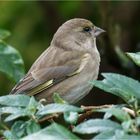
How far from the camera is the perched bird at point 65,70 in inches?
165

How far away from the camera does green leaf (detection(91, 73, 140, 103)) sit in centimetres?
188

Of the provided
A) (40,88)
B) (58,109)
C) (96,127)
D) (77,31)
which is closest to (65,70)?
(40,88)

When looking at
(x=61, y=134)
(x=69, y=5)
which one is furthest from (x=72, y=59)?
(x=61, y=134)

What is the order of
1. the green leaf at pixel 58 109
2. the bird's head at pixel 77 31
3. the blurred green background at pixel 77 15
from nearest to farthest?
the green leaf at pixel 58 109 < the bird's head at pixel 77 31 < the blurred green background at pixel 77 15

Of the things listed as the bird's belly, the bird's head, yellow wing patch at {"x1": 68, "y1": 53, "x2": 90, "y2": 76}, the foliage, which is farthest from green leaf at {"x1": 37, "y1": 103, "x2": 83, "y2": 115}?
the bird's head

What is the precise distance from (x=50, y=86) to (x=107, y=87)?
7.75ft

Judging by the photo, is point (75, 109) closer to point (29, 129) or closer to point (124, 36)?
point (29, 129)

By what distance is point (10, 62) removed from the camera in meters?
3.26

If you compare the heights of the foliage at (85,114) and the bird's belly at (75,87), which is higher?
the foliage at (85,114)

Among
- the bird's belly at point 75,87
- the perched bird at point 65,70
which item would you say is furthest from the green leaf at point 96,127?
the bird's belly at point 75,87

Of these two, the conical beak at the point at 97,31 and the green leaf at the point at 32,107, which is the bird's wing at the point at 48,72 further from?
the green leaf at the point at 32,107

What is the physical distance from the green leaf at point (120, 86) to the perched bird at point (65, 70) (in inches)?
84.0

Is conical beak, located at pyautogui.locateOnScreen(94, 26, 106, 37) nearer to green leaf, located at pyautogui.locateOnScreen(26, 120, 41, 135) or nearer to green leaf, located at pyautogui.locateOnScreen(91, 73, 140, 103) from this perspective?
green leaf, located at pyautogui.locateOnScreen(91, 73, 140, 103)

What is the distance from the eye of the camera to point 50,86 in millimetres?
4277
